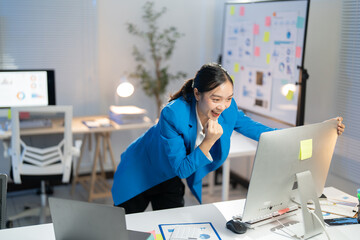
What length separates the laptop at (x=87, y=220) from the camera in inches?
51.8

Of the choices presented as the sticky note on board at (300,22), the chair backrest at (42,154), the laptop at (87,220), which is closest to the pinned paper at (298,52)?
the sticky note on board at (300,22)

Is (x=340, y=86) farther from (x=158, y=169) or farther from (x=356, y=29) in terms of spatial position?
(x=158, y=169)

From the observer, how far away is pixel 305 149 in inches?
68.9

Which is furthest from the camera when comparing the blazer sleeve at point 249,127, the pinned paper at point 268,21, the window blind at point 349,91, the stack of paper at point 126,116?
the stack of paper at point 126,116

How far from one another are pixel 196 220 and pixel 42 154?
1668 mm

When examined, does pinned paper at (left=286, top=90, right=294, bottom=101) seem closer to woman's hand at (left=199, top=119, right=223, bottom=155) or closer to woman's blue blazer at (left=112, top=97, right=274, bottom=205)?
woman's blue blazer at (left=112, top=97, right=274, bottom=205)

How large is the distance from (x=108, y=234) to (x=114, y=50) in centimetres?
315

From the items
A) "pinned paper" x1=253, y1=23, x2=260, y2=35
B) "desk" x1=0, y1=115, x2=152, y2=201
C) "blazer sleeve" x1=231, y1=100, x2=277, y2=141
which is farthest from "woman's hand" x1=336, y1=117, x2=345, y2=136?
"desk" x1=0, y1=115, x2=152, y2=201

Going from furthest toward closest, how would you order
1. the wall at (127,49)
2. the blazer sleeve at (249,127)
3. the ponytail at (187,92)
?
the wall at (127,49), the blazer sleeve at (249,127), the ponytail at (187,92)

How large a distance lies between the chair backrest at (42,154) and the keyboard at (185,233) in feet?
5.24

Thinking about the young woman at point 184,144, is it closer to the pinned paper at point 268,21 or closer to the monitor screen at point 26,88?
the pinned paper at point 268,21

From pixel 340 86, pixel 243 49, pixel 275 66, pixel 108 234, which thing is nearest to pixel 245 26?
pixel 243 49

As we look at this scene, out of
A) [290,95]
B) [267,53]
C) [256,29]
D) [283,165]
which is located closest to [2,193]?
[283,165]

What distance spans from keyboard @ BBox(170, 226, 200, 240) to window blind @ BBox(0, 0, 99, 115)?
2724 mm
